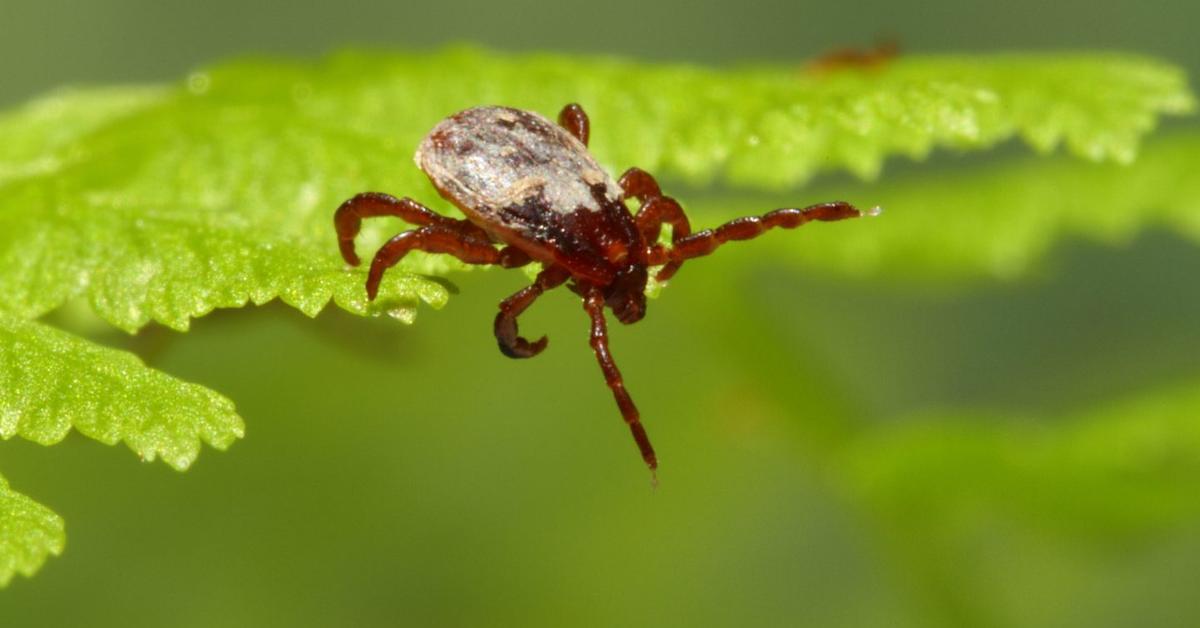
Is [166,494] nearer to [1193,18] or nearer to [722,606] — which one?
[722,606]

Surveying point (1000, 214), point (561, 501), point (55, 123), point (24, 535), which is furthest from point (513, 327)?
point (561, 501)

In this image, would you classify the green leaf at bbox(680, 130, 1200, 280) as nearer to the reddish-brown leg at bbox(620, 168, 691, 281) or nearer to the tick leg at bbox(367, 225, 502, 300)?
the reddish-brown leg at bbox(620, 168, 691, 281)

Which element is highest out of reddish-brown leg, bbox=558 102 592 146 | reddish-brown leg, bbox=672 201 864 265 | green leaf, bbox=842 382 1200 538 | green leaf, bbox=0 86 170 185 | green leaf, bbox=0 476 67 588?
green leaf, bbox=0 86 170 185

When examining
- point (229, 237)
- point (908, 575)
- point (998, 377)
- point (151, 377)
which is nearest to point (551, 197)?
point (229, 237)

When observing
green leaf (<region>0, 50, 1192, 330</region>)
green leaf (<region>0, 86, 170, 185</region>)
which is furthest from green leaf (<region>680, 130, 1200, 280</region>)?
green leaf (<region>0, 86, 170, 185</region>)

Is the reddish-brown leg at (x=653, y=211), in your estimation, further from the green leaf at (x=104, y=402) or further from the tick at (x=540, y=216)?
the green leaf at (x=104, y=402)

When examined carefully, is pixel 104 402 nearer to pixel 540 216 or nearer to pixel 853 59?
pixel 540 216
